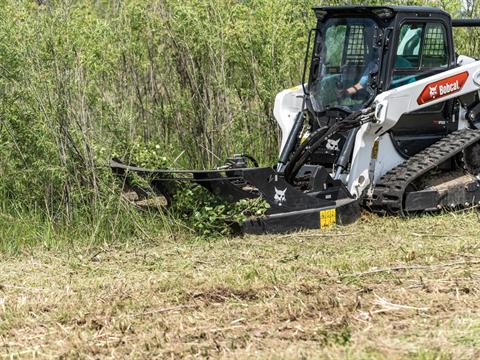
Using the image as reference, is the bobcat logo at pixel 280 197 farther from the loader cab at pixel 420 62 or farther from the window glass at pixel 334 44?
the window glass at pixel 334 44

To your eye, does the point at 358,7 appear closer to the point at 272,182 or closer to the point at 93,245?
the point at 272,182

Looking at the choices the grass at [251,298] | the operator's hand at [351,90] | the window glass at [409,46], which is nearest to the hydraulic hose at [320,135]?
the operator's hand at [351,90]

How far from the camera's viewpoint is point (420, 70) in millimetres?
9016

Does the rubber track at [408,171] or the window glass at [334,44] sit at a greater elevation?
the window glass at [334,44]

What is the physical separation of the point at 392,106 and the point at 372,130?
0.29 metres

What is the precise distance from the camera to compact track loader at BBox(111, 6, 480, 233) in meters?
8.30

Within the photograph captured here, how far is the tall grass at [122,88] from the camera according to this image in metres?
8.16

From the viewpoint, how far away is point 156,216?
8297 mm

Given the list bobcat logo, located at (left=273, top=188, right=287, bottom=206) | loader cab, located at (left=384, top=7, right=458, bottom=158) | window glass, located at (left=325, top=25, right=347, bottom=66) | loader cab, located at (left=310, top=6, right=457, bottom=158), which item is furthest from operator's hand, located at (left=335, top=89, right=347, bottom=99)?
bobcat logo, located at (left=273, top=188, right=287, bottom=206)

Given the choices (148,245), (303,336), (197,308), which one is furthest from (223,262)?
A: (303,336)

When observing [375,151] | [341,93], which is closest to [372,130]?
[375,151]

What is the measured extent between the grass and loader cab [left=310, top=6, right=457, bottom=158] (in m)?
1.48

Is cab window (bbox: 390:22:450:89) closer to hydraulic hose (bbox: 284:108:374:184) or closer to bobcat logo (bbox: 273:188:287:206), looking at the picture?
hydraulic hose (bbox: 284:108:374:184)

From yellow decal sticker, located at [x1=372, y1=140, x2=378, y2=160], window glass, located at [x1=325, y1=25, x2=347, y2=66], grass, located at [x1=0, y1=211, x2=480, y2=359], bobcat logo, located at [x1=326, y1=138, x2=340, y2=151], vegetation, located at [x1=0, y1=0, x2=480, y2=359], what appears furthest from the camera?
window glass, located at [x1=325, y1=25, x2=347, y2=66]
